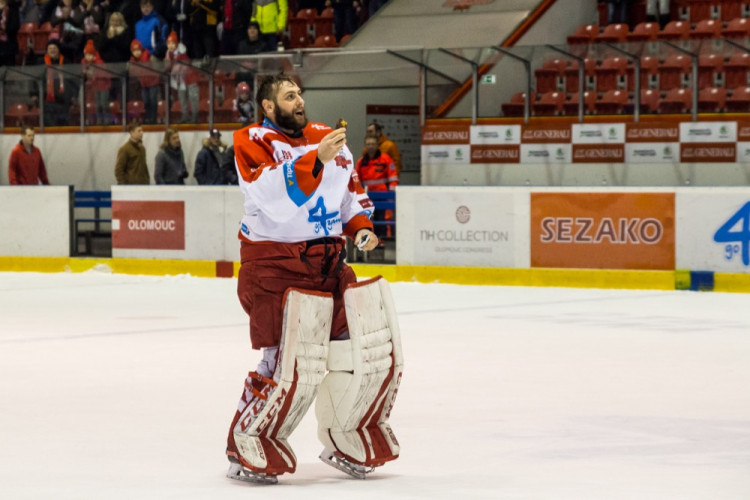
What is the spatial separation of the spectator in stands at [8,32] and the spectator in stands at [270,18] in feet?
16.9

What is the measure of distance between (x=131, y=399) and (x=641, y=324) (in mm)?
5058

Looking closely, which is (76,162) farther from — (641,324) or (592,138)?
(641,324)

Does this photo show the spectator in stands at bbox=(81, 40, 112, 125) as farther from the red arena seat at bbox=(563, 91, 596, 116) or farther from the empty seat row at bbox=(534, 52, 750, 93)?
the red arena seat at bbox=(563, 91, 596, 116)

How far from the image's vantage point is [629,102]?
54.5 ft

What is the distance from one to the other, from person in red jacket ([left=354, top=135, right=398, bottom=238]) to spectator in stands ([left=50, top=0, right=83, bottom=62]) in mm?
7731

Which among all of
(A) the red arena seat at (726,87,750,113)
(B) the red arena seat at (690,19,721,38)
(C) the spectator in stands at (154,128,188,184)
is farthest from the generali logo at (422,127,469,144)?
(B) the red arena seat at (690,19,721,38)

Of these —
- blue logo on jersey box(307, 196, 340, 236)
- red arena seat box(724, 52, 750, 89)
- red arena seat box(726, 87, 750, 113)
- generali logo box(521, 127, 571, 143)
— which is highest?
red arena seat box(724, 52, 750, 89)

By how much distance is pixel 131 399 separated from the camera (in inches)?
296

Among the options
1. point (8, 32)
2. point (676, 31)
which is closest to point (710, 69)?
point (676, 31)

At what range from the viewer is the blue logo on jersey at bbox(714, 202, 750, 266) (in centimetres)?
1406

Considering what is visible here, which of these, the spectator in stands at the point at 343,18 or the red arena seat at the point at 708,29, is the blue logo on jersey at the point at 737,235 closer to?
the red arena seat at the point at 708,29

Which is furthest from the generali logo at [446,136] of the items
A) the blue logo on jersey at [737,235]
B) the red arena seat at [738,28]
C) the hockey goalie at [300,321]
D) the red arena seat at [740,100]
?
the hockey goalie at [300,321]

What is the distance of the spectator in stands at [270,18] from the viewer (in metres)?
21.1

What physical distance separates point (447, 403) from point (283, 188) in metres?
2.43
